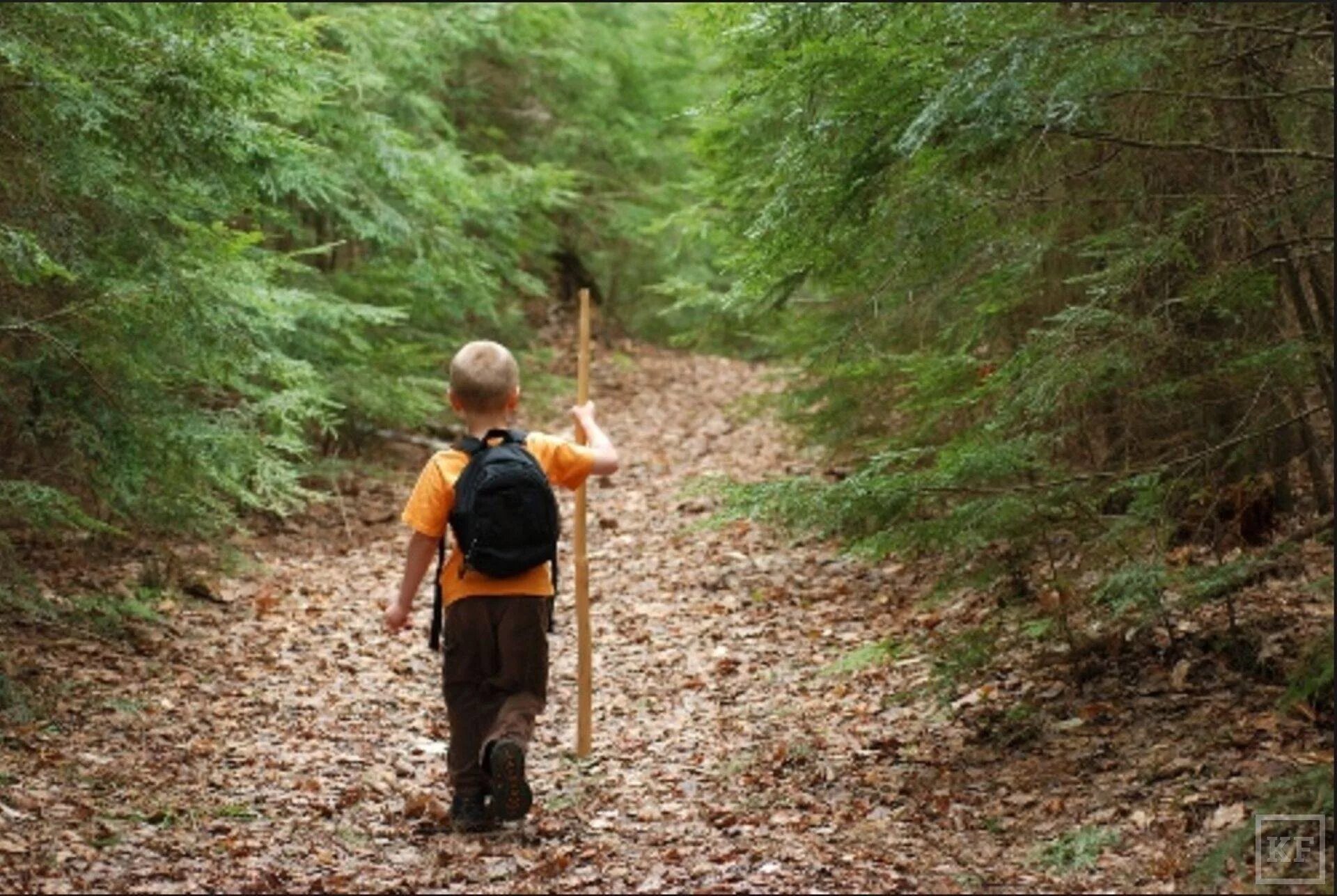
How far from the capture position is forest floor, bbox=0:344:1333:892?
571 centimetres

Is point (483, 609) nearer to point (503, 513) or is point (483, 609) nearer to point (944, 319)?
point (503, 513)

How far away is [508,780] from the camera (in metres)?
6.22

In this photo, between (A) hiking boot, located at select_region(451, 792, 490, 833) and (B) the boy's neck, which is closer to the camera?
(A) hiking boot, located at select_region(451, 792, 490, 833)

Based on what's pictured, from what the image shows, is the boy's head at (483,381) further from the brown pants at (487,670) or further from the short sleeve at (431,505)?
the brown pants at (487,670)

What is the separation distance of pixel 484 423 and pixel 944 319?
4.13m

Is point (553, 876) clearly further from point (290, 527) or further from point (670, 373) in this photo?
point (670, 373)

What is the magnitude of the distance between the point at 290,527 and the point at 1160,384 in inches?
360

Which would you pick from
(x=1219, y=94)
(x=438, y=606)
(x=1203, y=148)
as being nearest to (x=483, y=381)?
(x=438, y=606)

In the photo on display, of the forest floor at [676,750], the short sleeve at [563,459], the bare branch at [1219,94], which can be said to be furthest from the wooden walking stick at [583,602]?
the bare branch at [1219,94]

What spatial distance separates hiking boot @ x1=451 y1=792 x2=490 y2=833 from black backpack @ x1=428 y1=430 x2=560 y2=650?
658 mm

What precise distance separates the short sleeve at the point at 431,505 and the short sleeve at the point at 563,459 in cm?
42

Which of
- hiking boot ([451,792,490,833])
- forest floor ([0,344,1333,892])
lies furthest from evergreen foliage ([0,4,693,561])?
hiking boot ([451,792,490,833])

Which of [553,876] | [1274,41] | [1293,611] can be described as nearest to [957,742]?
[1293,611]
